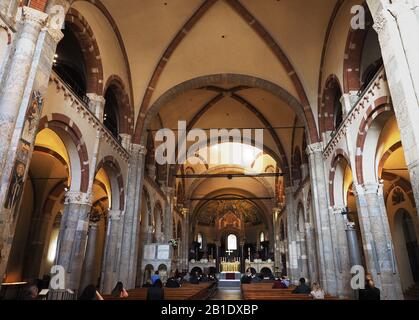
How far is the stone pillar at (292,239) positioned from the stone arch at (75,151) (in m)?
14.1

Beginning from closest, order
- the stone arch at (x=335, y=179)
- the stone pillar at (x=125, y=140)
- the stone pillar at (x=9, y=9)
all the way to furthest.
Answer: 1. the stone pillar at (x=9, y=9)
2. the stone arch at (x=335, y=179)
3. the stone pillar at (x=125, y=140)

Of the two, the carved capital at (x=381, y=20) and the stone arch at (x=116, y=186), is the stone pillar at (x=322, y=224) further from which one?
the stone arch at (x=116, y=186)

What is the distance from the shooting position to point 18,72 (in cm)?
618

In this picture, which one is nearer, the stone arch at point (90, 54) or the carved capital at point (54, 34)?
the carved capital at point (54, 34)

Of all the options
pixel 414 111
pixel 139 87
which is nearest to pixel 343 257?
pixel 414 111

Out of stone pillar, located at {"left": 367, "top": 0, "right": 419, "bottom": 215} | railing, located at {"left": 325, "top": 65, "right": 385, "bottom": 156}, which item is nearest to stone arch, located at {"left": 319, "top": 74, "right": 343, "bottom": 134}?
railing, located at {"left": 325, "top": 65, "right": 385, "bottom": 156}

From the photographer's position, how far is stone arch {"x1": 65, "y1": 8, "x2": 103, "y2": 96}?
10.4 m

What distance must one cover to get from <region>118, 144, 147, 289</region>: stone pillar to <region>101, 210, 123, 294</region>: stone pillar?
0.90ft

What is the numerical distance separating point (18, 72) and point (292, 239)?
1837 centimetres

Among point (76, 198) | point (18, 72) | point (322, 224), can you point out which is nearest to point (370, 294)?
point (322, 224)

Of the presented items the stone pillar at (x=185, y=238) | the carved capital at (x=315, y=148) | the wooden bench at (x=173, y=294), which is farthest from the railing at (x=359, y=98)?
the stone pillar at (x=185, y=238)

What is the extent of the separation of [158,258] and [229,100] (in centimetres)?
1018

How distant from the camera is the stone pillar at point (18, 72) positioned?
5.81 metres

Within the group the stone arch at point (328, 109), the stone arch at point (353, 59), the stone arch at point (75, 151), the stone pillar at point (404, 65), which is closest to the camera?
the stone pillar at point (404, 65)
